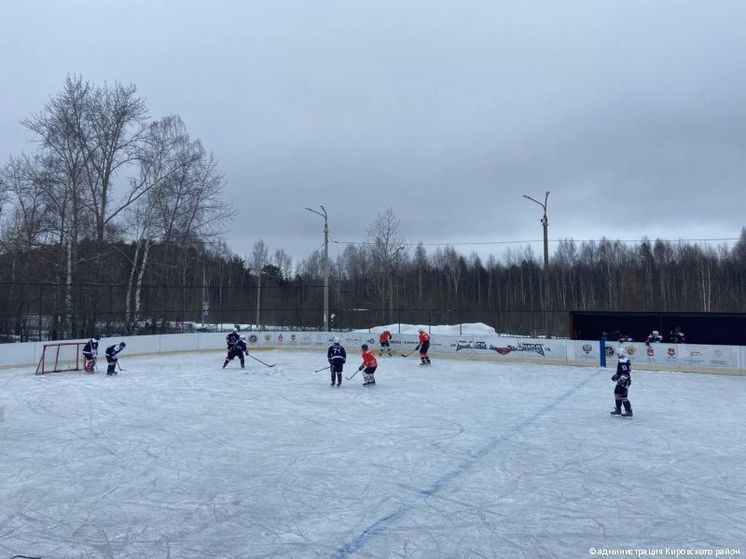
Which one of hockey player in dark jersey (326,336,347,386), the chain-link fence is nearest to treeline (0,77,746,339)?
the chain-link fence

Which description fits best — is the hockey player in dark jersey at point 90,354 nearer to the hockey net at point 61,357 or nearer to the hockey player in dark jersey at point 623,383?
the hockey net at point 61,357

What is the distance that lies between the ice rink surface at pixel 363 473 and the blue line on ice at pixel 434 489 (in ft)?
0.07

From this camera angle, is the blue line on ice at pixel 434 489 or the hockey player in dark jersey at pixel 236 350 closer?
the blue line on ice at pixel 434 489

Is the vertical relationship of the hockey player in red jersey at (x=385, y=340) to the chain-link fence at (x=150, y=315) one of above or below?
below

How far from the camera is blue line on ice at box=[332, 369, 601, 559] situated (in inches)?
190

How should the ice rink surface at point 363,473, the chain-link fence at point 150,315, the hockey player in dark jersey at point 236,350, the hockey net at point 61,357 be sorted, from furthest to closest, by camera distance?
the chain-link fence at point 150,315 < the hockey player in dark jersey at point 236,350 < the hockey net at point 61,357 < the ice rink surface at point 363,473

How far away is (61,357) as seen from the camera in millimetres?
20812

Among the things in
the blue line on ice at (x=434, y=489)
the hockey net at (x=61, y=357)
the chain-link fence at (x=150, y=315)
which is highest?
the chain-link fence at (x=150, y=315)

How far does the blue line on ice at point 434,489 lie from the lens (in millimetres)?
4828

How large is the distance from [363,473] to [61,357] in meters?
18.4

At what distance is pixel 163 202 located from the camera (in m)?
31.7

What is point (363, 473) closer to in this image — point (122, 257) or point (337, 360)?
point (337, 360)

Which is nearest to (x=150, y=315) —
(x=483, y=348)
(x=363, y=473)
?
(x=483, y=348)

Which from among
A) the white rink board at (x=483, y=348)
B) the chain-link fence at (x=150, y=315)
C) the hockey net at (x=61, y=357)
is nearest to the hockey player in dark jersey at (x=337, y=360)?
the hockey net at (x=61, y=357)
